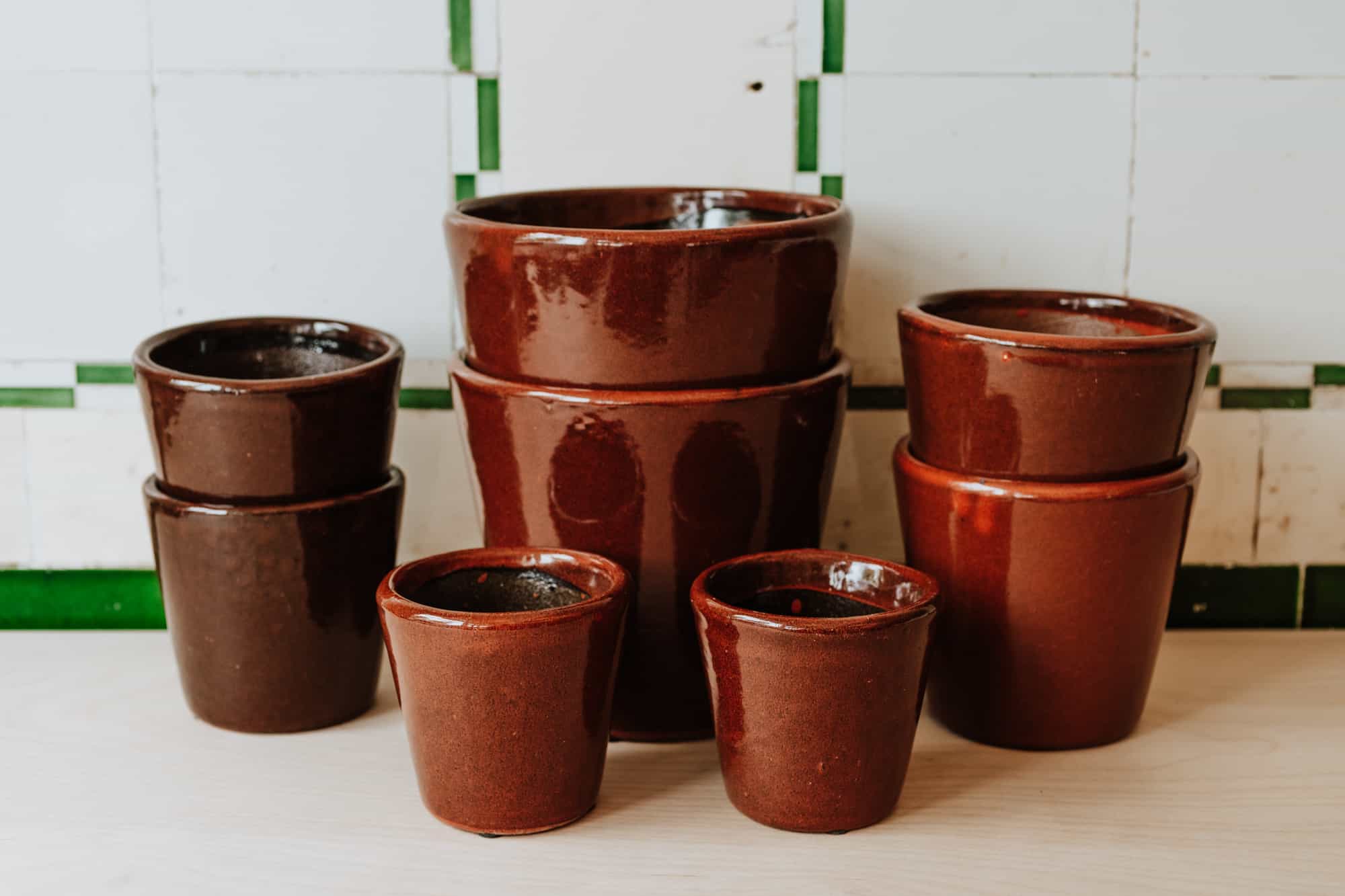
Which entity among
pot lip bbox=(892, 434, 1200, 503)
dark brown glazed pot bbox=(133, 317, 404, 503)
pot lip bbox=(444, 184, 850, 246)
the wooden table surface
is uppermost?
pot lip bbox=(444, 184, 850, 246)

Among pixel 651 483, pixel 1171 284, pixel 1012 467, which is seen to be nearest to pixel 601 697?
pixel 651 483

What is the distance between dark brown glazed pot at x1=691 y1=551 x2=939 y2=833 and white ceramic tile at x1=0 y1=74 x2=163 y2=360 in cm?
53

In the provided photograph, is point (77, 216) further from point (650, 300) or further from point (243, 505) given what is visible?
point (650, 300)

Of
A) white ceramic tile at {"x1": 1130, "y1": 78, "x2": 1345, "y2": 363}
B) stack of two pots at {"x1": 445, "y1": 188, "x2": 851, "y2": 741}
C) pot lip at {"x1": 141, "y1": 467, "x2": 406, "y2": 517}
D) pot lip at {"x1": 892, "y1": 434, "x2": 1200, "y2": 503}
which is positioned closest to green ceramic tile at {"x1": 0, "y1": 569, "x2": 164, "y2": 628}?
pot lip at {"x1": 141, "y1": 467, "x2": 406, "y2": 517}

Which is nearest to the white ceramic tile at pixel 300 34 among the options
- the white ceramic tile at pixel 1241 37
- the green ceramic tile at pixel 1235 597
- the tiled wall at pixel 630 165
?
the tiled wall at pixel 630 165

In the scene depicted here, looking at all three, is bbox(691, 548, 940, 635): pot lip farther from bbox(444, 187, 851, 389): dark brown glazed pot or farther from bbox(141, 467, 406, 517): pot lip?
bbox(141, 467, 406, 517): pot lip

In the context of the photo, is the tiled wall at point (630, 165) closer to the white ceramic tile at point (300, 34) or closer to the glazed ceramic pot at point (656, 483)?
the white ceramic tile at point (300, 34)

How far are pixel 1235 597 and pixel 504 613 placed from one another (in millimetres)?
635

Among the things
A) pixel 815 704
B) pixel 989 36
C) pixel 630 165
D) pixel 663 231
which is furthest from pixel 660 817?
pixel 989 36

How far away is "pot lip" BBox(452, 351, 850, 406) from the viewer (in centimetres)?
78

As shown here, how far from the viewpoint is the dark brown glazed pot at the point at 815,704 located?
70 centimetres

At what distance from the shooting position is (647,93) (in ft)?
3.24

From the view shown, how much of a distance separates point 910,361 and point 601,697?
287 millimetres

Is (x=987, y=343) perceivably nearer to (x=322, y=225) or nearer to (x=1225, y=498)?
(x=1225, y=498)
